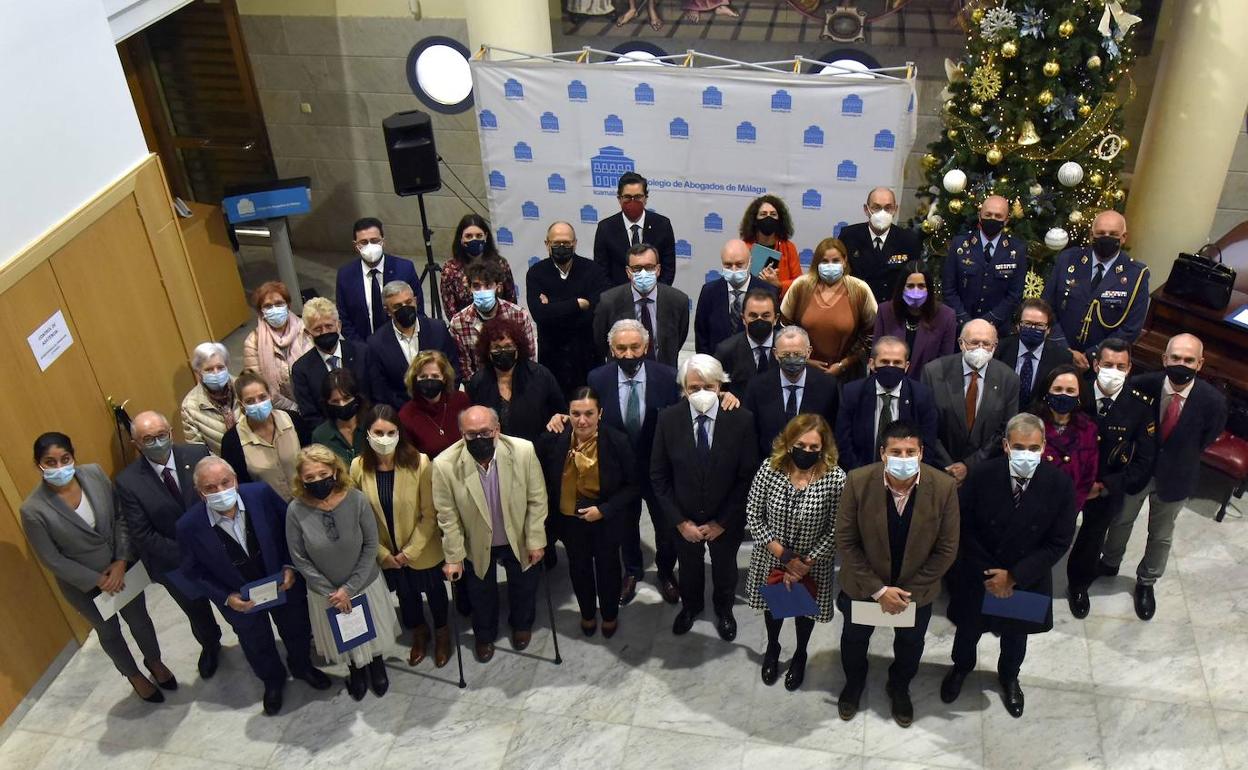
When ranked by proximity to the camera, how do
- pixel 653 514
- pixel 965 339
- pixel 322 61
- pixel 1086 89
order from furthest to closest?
pixel 322 61
pixel 1086 89
pixel 653 514
pixel 965 339

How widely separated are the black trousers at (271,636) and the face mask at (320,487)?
26.2 inches

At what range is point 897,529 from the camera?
4.51 meters

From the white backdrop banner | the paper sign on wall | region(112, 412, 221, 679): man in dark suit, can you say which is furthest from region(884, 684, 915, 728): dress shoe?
the paper sign on wall

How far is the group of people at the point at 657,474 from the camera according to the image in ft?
15.3

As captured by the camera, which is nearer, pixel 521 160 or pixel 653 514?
pixel 653 514

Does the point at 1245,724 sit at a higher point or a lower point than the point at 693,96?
lower

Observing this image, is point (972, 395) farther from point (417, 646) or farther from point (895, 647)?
point (417, 646)

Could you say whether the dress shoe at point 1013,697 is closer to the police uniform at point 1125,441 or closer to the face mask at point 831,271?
the police uniform at point 1125,441

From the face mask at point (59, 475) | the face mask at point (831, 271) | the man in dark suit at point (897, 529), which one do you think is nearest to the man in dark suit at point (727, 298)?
the face mask at point (831, 271)

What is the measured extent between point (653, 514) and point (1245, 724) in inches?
121

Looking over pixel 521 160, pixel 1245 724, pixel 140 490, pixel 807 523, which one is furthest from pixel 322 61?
pixel 1245 724

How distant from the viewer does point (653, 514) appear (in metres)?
5.58

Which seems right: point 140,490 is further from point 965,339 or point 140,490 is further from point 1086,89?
point 1086,89

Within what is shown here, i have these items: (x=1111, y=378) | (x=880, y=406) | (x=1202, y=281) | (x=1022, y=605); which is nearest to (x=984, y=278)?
(x=1202, y=281)
